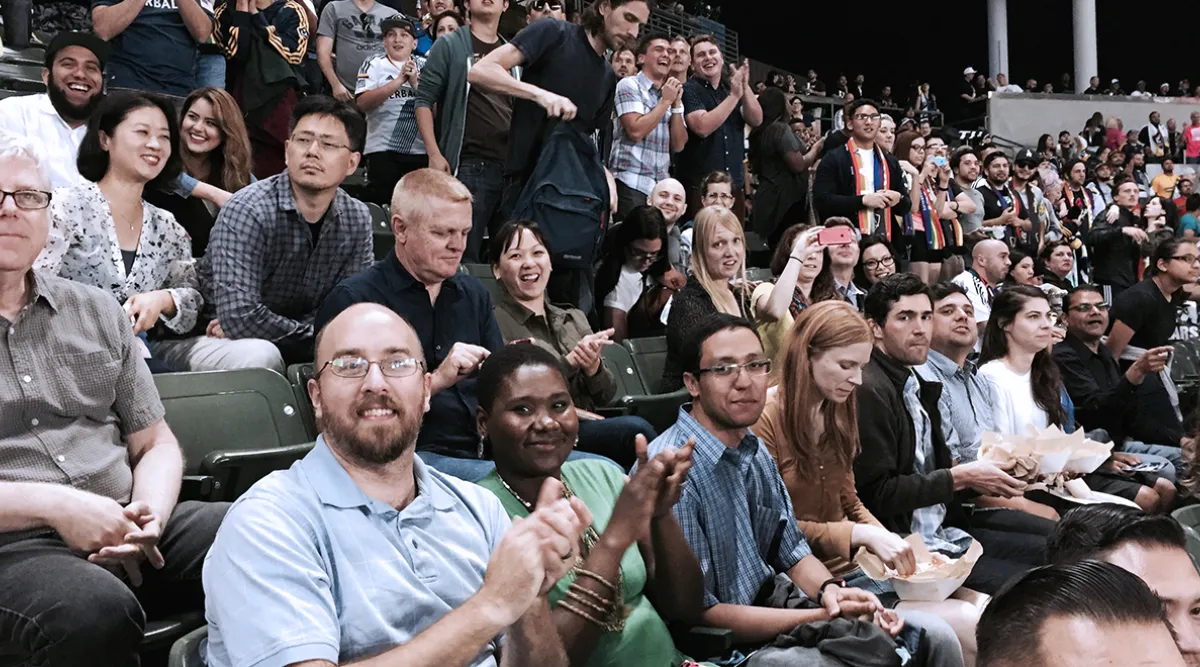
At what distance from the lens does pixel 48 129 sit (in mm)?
3369

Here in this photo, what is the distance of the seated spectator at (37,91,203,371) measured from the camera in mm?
2836

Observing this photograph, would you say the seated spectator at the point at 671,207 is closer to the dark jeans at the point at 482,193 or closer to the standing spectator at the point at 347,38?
the dark jeans at the point at 482,193

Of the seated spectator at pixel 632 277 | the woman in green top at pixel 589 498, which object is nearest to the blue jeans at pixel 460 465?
the woman in green top at pixel 589 498

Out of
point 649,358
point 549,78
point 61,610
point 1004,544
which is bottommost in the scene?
point 1004,544

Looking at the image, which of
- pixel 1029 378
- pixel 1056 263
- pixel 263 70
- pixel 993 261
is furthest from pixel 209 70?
pixel 1056 263

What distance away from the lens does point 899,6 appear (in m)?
21.0

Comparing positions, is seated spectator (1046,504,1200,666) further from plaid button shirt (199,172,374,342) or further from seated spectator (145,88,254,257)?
seated spectator (145,88,254,257)

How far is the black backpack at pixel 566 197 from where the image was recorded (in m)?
4.00

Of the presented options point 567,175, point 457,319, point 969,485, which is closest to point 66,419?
point 457,319

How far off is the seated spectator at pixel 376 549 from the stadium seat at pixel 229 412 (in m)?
0.76

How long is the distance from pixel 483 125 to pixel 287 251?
156 cm

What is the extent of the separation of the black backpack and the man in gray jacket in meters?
0.46

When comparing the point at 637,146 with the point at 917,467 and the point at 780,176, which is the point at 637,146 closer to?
the point at 780,176

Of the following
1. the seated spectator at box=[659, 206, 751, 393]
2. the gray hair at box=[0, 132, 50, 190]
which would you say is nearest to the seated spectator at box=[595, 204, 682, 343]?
the seated spectator at box=[659, 206, 751, 393]
